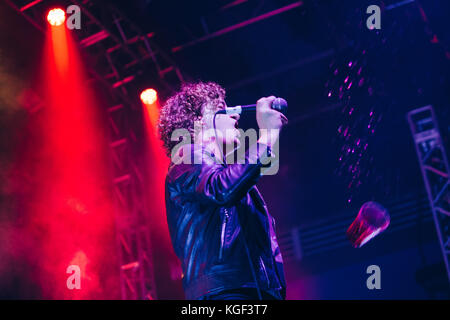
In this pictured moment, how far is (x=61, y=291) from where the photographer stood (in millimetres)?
6309

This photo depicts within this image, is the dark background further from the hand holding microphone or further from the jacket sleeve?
the jacket sleeve

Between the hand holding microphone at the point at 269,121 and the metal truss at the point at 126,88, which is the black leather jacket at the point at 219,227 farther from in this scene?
the metal truss at the point at 126,88

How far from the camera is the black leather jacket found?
1841 millimetres

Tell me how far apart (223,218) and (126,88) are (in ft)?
18.2

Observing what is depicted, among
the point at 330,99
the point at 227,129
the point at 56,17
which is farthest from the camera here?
the point at 330,99

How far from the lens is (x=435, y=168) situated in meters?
6.76

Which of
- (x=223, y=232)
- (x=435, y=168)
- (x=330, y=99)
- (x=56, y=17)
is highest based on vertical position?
(x=56, y=17)

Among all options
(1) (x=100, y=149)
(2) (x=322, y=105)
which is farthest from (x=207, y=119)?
(2) (x=322, y=105)

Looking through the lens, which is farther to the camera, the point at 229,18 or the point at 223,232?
the point at 229,18

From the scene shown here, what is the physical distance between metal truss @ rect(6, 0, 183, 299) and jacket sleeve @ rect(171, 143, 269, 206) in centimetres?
445

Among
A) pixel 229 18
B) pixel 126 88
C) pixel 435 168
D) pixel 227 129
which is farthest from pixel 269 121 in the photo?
pixel 229 18

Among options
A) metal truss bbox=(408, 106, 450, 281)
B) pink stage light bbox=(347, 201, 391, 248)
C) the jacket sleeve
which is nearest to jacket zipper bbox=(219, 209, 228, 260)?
the jacket sleeve

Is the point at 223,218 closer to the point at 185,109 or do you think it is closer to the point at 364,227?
the point at 185,109

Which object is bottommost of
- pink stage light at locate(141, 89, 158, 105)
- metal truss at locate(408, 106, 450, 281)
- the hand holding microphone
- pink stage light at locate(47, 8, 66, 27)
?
the hand holding microphone
